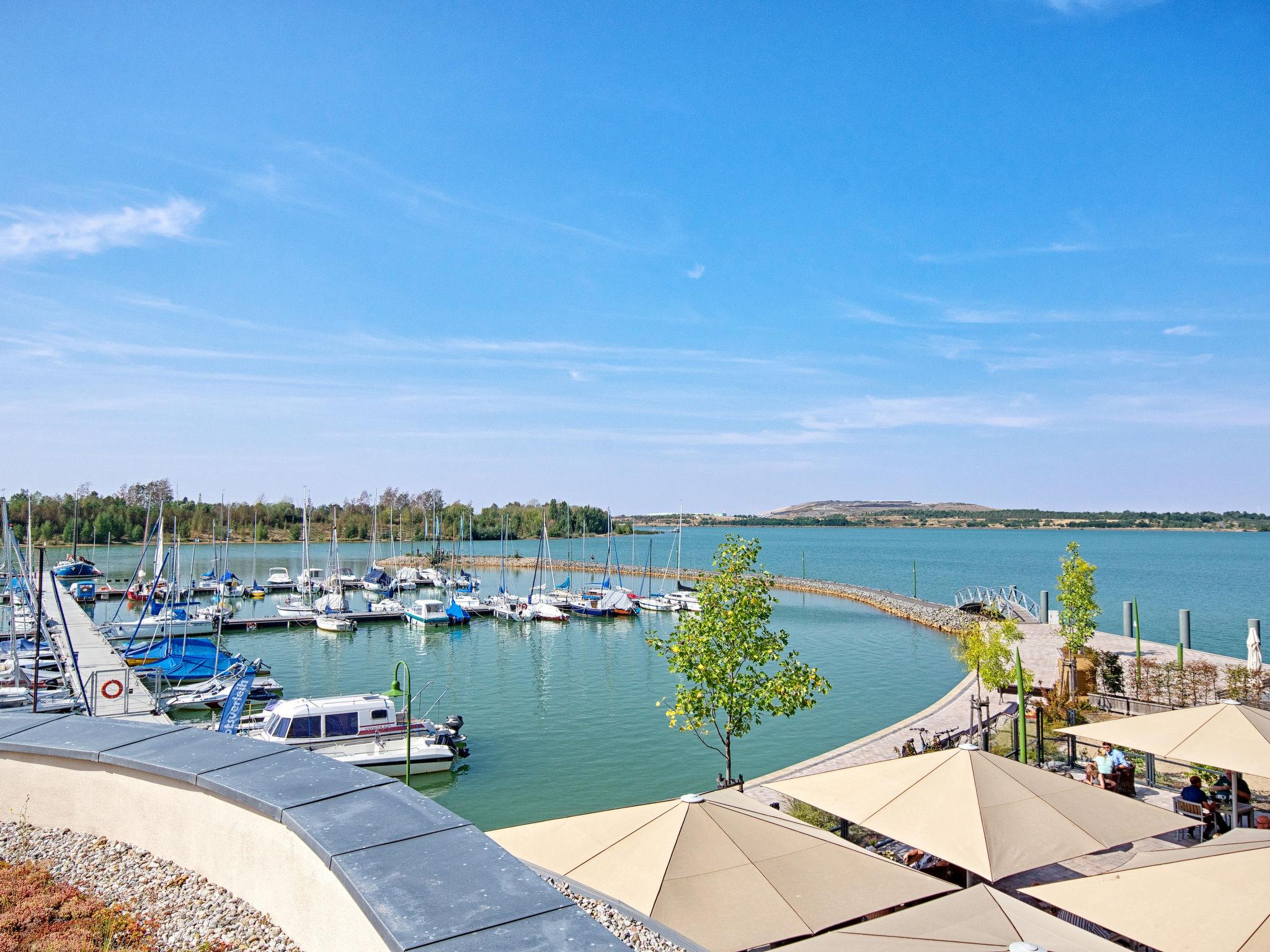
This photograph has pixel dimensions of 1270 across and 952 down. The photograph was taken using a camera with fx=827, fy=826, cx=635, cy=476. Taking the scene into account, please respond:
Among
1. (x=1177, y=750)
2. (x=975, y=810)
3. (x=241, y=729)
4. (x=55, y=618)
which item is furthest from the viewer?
(x=55, y=618)

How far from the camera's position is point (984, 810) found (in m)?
10.5

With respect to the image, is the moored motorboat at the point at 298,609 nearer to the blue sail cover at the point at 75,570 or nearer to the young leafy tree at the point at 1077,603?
the blue sail cover at the point at 75,570

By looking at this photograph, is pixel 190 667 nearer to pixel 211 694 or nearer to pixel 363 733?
pixel 211 694

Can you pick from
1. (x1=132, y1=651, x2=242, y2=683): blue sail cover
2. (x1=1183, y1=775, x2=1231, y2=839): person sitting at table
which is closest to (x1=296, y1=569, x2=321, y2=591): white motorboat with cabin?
(x1=132, y1=651, x2=242, y2=683): blue sail cover

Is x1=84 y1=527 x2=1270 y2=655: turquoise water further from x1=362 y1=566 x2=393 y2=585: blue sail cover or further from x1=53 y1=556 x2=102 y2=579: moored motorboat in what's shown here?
x1=362 y1=566 x2=393 y2=585: blue sail cover

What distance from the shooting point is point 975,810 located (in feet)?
34.5

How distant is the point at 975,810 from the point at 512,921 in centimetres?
893

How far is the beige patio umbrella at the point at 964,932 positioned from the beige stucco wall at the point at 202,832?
4890 mm

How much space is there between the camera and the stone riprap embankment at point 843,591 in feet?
178

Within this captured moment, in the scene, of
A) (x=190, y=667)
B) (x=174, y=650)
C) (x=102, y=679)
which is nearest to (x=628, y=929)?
(x=102, y=679)

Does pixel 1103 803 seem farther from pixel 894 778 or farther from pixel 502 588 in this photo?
pixel 502 588

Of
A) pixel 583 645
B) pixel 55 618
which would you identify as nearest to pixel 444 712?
pixel 583 645

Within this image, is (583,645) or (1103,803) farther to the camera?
(583,645)

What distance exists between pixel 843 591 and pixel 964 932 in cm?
6761
